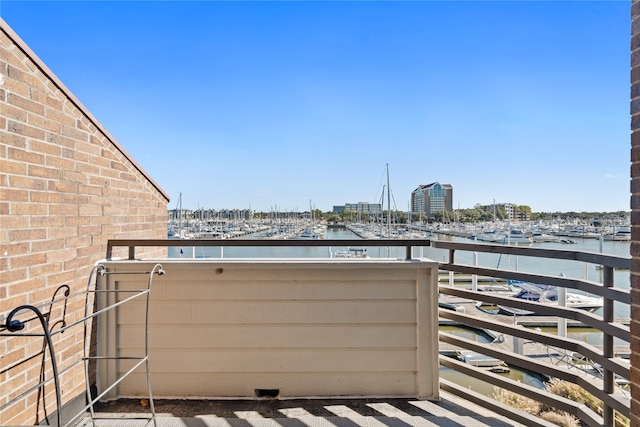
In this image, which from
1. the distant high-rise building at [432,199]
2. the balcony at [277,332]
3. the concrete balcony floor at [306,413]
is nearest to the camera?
the concrete balcony floor at [306,413]

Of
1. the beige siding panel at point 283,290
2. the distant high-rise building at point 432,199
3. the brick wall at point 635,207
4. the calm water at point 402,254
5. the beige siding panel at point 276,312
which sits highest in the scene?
the distant high-rise building at point 432,199

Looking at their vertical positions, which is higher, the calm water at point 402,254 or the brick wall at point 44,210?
the brick wall at point 44,210

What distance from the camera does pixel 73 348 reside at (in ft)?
6.39

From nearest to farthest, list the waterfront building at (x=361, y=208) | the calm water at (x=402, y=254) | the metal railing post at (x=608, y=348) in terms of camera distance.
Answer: the metal railing post at (x=608, y=348), the calm water at (x=402, y=254), the waterfront building at (x=361, y=208)

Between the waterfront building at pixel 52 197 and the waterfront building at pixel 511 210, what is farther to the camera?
the waterfront building at pixel 511 210

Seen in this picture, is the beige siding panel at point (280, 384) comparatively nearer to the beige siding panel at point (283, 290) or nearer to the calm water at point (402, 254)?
the beige siding panel at point (283, 290)

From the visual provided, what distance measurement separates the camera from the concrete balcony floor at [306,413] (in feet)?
6.26

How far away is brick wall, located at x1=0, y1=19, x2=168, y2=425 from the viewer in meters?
1.47

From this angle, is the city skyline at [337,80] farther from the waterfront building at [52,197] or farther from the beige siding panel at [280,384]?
the beige siding panel at [280,384]

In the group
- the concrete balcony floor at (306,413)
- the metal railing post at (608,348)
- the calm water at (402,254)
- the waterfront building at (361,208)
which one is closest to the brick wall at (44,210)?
the concrete balcony floor at (306,413)

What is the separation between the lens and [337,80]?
25.2 ft

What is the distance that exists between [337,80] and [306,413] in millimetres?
7218

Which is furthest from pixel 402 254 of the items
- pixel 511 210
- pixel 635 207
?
pixel 511 210

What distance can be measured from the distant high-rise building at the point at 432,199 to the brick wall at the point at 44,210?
1626 centimetres
